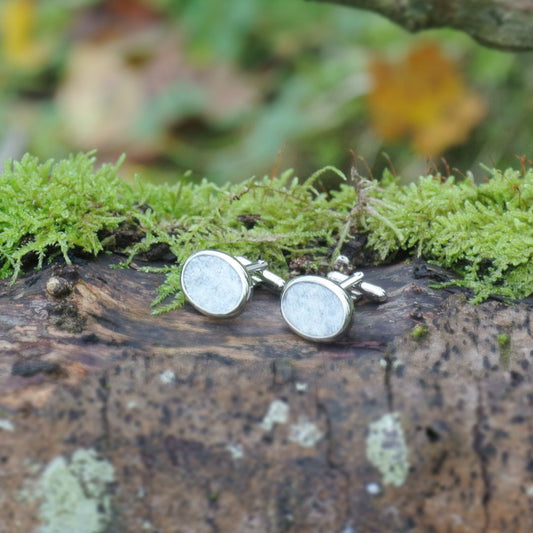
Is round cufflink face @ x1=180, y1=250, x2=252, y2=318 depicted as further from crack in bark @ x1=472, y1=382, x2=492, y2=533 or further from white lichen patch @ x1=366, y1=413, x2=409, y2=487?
crack in bark @ x1=472, y1=382, x2=492, y2=533

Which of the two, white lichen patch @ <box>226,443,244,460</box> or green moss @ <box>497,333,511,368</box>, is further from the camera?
green moss @ <box>497,333,511,368</box>

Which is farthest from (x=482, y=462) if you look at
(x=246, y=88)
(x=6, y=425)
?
(x=246, y=88)

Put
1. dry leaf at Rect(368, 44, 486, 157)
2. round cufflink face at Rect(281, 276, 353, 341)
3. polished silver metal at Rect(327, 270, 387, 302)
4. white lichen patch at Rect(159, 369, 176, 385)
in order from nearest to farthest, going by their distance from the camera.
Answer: white lichen patch at Rect(159, 369, 176, 385), round cufflink face at Rect(281, 276, 353, 341), polished silver metal at Rect(327, 270, 387, 302), dry leaf at Rect(368, 44, 486, 157)

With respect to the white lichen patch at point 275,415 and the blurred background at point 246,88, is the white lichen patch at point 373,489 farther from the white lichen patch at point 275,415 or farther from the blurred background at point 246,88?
the blurred background at point 246,88

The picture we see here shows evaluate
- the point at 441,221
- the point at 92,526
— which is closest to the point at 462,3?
the point at 441,221

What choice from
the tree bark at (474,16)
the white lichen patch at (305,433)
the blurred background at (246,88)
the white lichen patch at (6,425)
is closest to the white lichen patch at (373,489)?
the white lichen patch at (305,433)

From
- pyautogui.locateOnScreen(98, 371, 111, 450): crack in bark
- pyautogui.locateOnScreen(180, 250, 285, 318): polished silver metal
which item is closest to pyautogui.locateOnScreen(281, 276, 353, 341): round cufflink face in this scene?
pyautogui.locateOnScreen(180, 250, 285, 318): polished silver metal

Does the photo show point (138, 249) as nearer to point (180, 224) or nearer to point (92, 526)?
point (180, 224)
